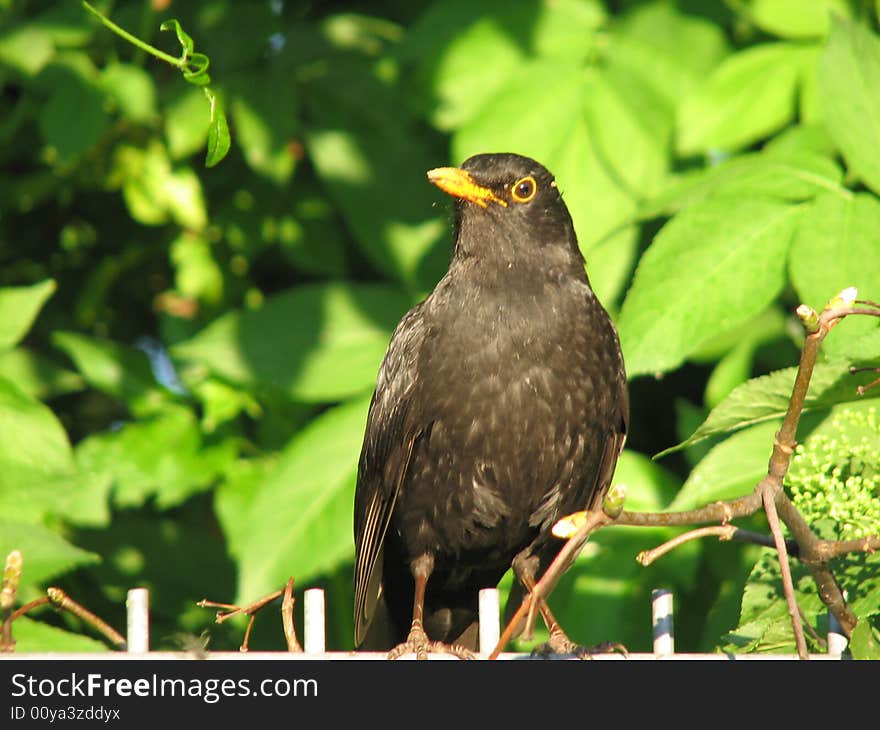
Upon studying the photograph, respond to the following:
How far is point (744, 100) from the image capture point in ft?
12.2

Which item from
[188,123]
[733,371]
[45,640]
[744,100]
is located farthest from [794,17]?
[45,640]

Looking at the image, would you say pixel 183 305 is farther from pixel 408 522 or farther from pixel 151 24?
pixel 408 522

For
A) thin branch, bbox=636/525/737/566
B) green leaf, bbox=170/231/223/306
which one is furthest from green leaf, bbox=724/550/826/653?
green leaf, bbox=170/231/223/306

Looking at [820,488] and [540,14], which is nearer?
[820,488]

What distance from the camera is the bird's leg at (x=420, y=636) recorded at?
9.65 feet

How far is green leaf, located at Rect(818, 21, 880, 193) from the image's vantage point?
116 inches

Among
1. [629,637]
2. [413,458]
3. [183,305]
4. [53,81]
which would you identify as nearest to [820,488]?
[629,637]

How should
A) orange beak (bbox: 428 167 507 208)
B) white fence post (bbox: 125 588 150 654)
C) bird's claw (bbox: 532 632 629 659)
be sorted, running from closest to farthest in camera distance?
white fence post (bbox: 125 588 150 654)
bird's claw (bbox: 532 632 629 659)
orange beak (bbox: 428 167 507 208)

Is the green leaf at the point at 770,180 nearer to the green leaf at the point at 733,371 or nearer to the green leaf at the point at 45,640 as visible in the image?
the green leaf at the point at 733,371

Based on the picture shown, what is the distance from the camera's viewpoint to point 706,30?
3.96 meters

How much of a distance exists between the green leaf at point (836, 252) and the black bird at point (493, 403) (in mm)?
788

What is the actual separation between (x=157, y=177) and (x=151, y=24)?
21.3 inches

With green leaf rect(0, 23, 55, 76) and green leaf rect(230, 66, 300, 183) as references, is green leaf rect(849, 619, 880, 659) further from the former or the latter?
green leaf rect(0, 23, 55, 76)

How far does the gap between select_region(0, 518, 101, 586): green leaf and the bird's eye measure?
1649mm
